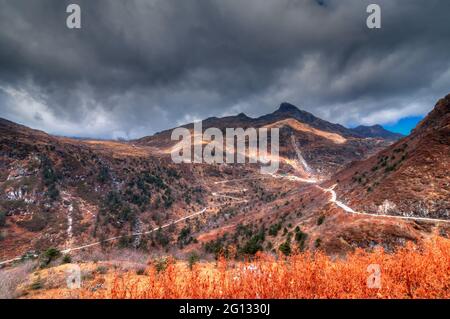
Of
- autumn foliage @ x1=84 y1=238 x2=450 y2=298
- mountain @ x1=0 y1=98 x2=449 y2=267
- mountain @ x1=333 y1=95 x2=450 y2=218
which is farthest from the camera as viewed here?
mountain @ x1=0 y1=98 x2=449 y2=267

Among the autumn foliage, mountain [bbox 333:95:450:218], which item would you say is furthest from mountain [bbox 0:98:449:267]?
the autumn foliage

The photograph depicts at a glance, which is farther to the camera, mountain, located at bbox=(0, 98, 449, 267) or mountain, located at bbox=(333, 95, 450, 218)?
mountain, located at bbox=(0, 98, 449, 267)

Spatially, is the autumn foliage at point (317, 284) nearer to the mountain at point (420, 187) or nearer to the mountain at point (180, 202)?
the mountain at point (180, 202)

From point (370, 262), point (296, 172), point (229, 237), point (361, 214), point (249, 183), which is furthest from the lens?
point (296, 172)

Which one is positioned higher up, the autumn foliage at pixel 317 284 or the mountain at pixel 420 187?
the mountain at pixel 420 187

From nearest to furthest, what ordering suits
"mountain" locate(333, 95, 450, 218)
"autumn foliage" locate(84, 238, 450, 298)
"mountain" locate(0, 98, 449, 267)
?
"autumn foliage" locate(84, 238, 450, 298) → "mountain" locate(333, 95, 450, 218) → "mountain" locate(0, 98, 449, 267)

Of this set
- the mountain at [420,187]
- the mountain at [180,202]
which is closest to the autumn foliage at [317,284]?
the mountain at [180,202]

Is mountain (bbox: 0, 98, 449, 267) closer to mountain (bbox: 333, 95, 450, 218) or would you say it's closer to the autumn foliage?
mountain (bbox: 333, 95, 450, 218)

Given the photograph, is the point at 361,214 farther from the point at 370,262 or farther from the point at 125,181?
the point at 125,181

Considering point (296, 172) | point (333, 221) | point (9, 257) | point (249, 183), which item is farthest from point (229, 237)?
point (296, 172)

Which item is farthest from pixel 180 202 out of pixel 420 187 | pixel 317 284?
pixel 317 284

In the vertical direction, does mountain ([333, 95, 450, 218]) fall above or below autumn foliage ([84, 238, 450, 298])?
above

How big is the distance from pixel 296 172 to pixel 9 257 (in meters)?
153

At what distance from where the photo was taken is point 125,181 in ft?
316
